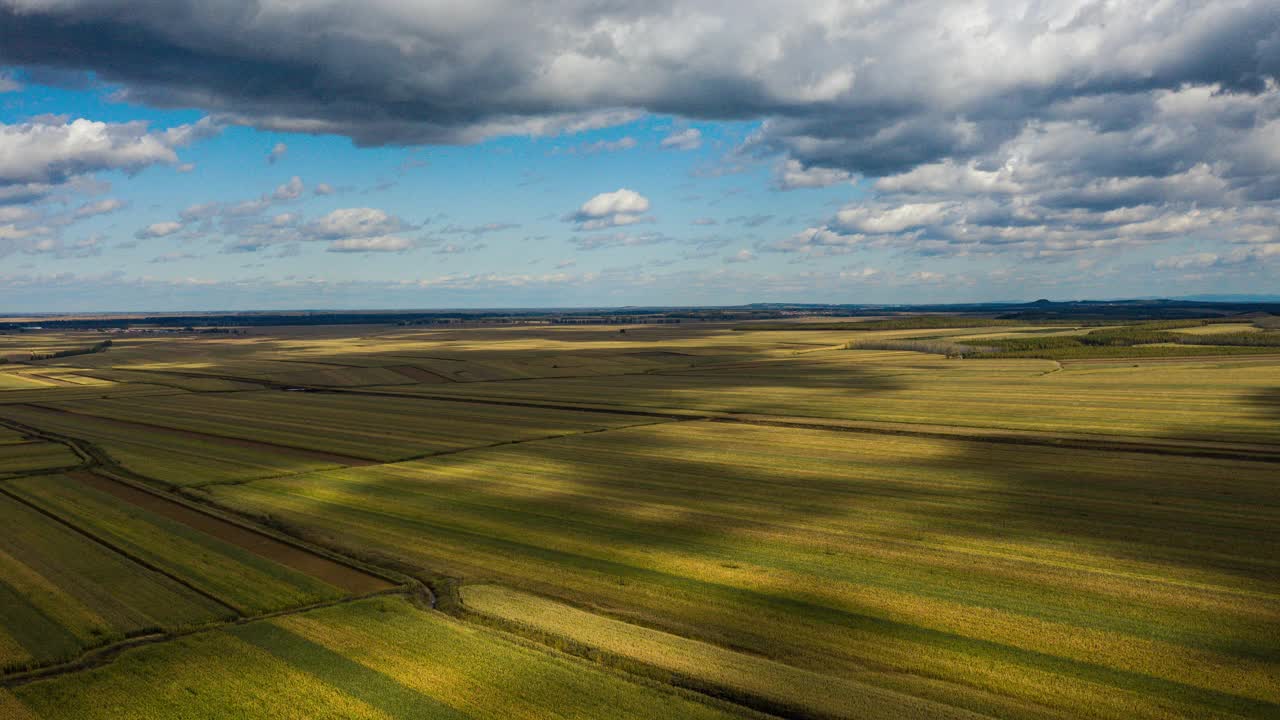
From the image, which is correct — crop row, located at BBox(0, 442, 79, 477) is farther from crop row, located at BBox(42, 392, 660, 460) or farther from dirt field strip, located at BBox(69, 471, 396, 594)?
crop row, located at BBox(42, 392, 660, 460)

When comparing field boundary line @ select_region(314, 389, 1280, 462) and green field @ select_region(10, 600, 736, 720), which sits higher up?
field boundary line @ select_region(314, 389, 1280, 462)

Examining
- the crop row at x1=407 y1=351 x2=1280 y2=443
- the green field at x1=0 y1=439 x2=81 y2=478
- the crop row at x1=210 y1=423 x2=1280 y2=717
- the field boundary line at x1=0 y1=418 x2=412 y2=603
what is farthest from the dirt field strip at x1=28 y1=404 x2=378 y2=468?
the crop row at x1=407 y1=351 x2=1280 y2=443

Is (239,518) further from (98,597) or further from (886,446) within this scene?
(886,446)

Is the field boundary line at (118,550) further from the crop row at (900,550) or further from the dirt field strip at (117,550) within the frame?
the crop row at (900,550)

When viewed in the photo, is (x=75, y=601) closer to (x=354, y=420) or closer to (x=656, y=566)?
(x=656, y=566)

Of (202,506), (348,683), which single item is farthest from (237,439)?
(348,683)
